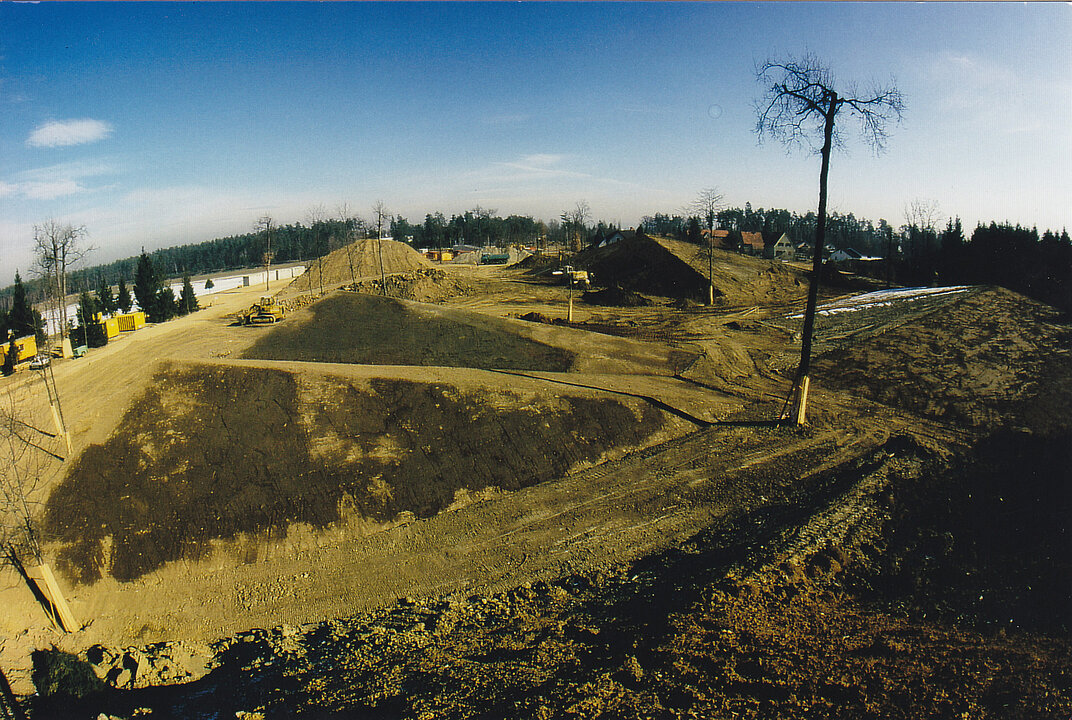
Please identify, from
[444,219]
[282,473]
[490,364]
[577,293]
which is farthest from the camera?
[444,219]

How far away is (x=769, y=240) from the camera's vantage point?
291 ft

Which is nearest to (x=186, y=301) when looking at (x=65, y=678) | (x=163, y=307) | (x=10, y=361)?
(x=163, y=307)

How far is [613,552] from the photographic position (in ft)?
33.2

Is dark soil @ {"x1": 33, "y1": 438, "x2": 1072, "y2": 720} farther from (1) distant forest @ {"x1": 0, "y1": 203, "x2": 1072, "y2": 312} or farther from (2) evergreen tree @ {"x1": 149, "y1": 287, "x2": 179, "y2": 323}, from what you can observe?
(2) evergreen tree @ {"x1": 149, "y1": 287, "x2": 179, "y2": 323}

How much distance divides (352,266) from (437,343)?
43077mm

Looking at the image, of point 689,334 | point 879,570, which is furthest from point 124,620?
point 689,334

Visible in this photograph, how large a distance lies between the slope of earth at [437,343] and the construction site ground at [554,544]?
0.87 metres

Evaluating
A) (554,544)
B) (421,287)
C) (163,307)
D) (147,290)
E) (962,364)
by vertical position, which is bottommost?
(554,544)

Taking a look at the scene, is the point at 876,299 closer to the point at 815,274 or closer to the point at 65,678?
the point at 815,274

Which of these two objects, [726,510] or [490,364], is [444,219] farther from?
[726,510]

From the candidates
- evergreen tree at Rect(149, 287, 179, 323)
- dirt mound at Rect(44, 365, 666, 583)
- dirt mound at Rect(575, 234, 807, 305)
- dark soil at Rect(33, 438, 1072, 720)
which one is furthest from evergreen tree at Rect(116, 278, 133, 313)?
dark soil at Rect(33, 438, 1072, 720)

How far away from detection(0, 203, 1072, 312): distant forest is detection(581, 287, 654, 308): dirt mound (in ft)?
76.4

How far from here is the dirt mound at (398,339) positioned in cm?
2047

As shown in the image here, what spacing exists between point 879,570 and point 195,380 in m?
16.2
